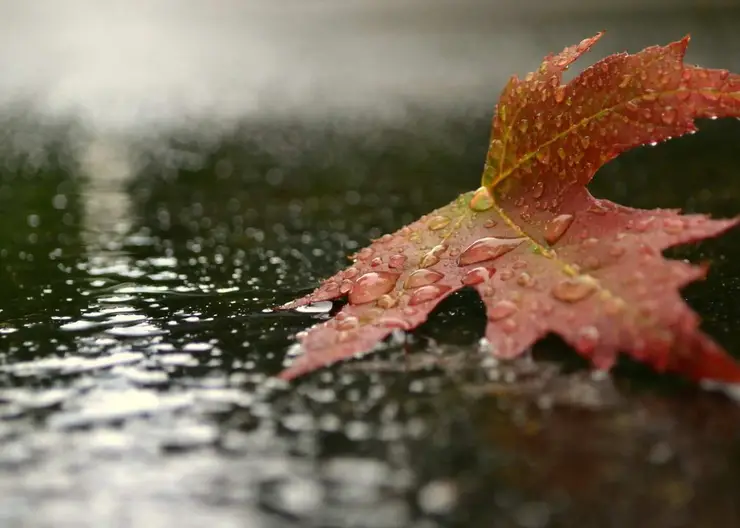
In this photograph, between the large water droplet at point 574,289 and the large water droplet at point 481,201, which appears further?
the large water droplet at point 481,201

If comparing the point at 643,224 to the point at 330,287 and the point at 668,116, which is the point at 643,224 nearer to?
the point at 668,116

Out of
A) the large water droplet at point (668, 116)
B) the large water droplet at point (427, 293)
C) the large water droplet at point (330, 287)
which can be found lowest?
the large water droplet at point (427, 293)

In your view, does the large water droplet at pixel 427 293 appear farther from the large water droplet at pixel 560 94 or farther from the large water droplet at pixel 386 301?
the large water droplet at pixel 560 94

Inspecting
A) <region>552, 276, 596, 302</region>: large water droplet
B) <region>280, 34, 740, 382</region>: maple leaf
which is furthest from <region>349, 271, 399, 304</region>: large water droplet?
<region>552, 276, 596, 302</region>: large water droplet

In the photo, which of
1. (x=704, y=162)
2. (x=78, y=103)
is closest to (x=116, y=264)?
(x=704, y=162)

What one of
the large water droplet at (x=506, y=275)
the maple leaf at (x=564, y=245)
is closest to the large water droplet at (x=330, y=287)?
the maple leaf at (x=564, y=245)

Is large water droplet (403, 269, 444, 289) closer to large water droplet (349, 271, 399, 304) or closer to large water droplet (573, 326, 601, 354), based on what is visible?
large water droplet (349, 271, 399, 304)
